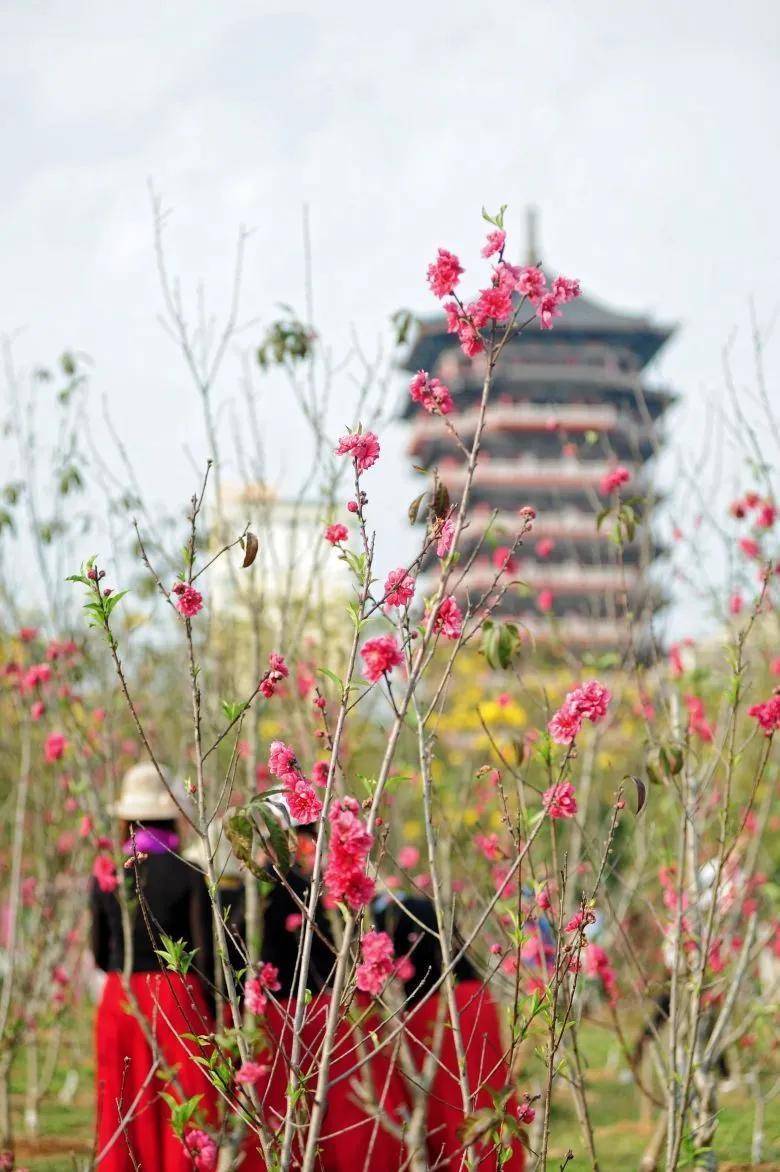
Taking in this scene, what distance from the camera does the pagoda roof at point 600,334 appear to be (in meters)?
51.3

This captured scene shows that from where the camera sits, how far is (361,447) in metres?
2.58

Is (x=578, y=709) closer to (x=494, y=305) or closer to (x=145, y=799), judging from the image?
(x=494, y=305)

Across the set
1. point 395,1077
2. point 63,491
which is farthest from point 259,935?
point 63,491

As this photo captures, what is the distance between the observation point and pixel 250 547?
2.59m

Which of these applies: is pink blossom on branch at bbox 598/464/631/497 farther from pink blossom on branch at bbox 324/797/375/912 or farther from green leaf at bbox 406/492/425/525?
pink blossom on branch at bbox 324/797/375/912

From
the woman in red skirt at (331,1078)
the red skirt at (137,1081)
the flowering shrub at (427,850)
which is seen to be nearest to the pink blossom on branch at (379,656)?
the flowering shrub at (427,850)

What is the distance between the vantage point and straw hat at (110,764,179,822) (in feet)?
16.1

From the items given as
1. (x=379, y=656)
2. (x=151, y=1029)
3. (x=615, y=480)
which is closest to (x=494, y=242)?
(x=379, y=656)

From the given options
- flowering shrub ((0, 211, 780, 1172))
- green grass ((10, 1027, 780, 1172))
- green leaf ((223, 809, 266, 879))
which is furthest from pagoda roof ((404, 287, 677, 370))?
green leaf ((223, 809, 266, 879))

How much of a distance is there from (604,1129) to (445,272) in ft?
20.7

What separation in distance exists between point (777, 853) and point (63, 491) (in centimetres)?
1364

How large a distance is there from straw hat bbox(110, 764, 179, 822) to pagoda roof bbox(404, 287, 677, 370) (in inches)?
1807

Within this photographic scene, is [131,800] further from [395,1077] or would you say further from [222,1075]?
[222,1075]

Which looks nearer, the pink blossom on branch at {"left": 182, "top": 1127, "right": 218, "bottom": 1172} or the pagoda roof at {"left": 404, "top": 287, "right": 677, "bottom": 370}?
the pink blossom on branch at {"left": 182, "top": 1127, "right": 218, "bottom": 1172}
